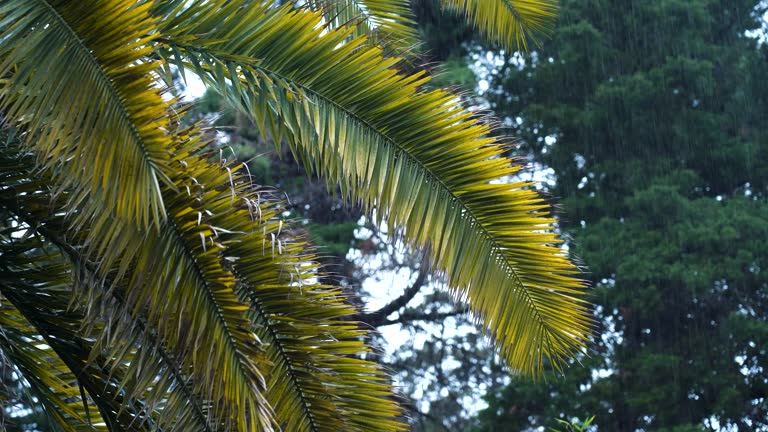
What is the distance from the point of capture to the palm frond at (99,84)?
117 inches

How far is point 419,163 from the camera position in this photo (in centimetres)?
380

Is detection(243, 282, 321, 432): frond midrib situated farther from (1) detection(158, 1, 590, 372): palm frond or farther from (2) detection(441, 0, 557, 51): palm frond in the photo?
(2) detection(441, 0, 557, 51): palm frond

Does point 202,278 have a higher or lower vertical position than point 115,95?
lower

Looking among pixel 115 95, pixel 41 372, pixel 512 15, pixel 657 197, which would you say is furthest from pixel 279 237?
pixel 657 197

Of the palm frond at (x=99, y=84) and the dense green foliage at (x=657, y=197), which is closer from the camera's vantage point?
the palm frond at (x=99, y=84)

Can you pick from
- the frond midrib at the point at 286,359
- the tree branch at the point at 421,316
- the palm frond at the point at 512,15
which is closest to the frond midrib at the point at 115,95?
the frond midrib at the point at 286,359

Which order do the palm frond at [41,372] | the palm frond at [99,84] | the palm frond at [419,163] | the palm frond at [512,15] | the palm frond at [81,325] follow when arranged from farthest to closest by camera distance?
the palm frond at [512,15] < the palm frond at [41,372] < the palm frond at [419,163] < the palm frond at [81,325] < the palm frond at [99,84]

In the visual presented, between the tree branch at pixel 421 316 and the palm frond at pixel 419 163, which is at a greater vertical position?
the tree branch at pixel 421 316

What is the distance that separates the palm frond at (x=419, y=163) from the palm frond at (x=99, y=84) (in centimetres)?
70

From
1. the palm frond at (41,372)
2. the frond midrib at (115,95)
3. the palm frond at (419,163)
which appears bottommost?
the palm frond at (41,372)

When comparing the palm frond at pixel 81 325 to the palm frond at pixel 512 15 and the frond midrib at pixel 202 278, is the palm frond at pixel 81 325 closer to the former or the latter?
the frond midrib at pixel 202 278

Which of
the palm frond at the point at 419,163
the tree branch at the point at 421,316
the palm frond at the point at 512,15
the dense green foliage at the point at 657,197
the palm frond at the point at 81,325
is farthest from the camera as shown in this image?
the tree branch at the point at 421,316

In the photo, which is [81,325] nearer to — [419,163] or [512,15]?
[419,163]

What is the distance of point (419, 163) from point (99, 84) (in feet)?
4.43
